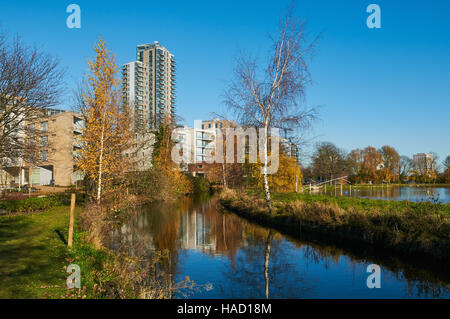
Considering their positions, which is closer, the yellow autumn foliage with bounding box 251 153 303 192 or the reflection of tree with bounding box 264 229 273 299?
the reflection of tree with bounding box 264 229 273 299

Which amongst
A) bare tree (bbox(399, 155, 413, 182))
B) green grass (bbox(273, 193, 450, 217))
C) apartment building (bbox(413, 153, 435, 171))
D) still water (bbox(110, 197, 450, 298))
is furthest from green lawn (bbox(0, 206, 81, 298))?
bare tree (bbox(399, 155, 413, 182))

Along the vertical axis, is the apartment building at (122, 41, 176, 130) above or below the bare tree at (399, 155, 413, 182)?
above

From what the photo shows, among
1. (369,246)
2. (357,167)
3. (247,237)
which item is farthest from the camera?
(357,167)

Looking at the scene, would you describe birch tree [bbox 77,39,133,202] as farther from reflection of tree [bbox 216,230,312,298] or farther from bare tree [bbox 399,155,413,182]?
bare tree [bbox 399,155,413,182]

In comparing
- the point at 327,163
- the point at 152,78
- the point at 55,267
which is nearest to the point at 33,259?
the point at 55,267

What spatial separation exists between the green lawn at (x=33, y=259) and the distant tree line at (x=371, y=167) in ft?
150

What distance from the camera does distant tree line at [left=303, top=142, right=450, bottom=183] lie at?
176 ft

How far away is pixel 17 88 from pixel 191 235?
38.9 ft

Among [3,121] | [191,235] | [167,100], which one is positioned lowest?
[191,235]

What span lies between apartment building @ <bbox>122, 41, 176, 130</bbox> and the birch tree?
9051 centimetres
